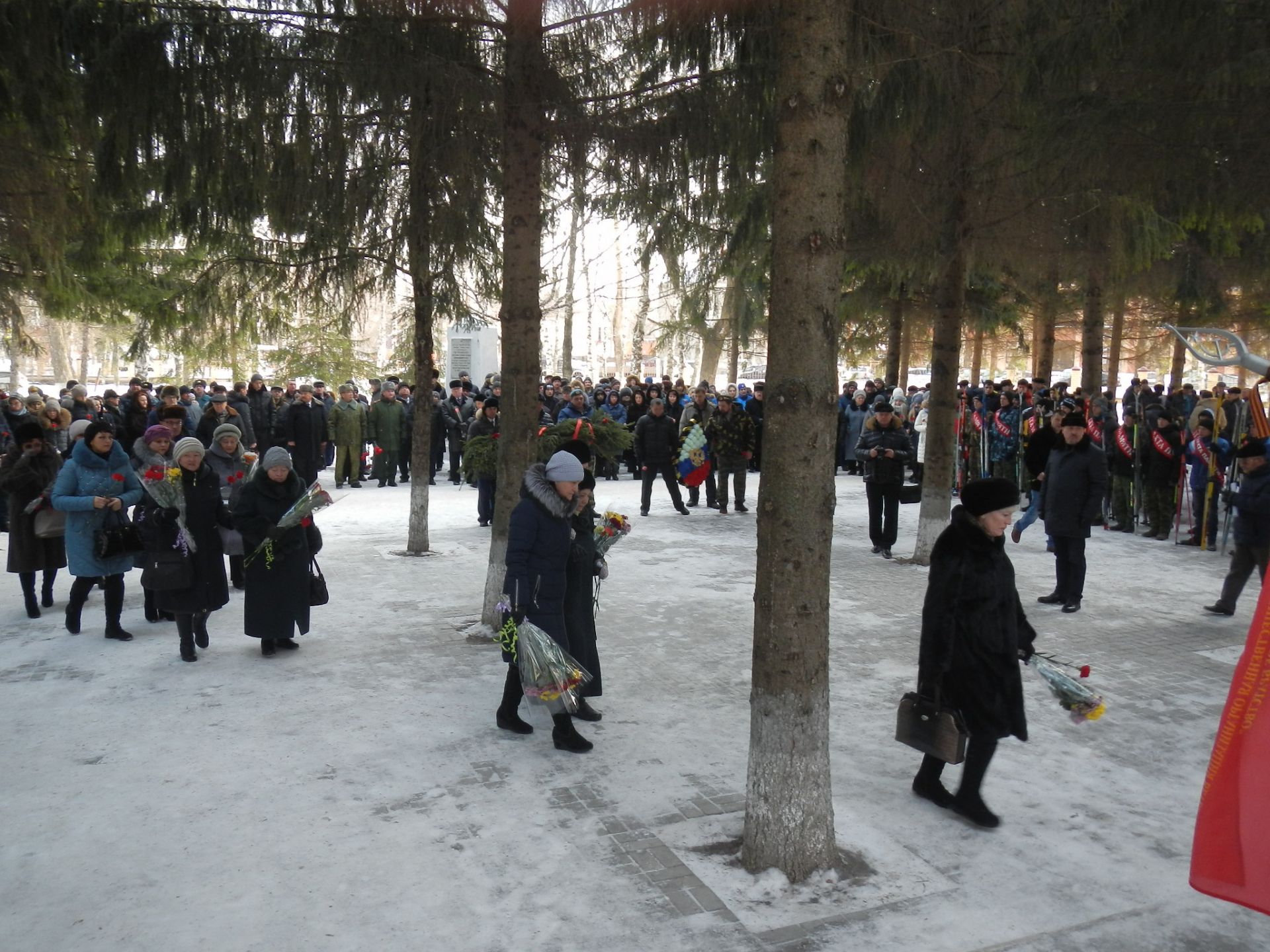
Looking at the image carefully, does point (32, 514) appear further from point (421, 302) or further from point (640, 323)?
point (640, 323)

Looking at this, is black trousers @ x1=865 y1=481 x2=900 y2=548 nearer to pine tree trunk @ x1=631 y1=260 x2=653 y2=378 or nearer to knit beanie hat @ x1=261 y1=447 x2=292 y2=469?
knit beanie hat @ x1=261 y1=447 x2=292 y2=469

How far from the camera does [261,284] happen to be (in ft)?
36.1

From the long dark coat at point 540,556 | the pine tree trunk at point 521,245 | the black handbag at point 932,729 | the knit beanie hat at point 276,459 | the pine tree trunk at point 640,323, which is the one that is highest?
the pine tree trunk at point 640,323

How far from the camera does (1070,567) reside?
31.7 feet

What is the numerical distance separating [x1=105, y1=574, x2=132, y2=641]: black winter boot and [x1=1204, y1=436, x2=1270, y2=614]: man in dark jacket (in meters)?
9.46

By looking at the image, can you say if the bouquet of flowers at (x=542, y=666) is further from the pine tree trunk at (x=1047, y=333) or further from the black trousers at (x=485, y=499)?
the pine tree trunk at (x=1047, y=333)

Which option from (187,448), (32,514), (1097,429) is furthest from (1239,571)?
(32,514)

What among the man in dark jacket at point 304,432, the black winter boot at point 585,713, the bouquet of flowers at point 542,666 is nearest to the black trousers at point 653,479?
the man in dark jacket at point 304,432

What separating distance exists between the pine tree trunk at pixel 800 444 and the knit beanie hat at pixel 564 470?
67.4 inches

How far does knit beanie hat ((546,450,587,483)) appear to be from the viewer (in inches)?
237

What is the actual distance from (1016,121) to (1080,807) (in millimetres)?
7457

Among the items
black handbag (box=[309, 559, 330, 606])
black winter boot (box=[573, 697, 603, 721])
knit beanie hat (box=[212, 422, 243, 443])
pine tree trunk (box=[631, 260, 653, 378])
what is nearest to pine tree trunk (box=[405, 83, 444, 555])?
knit beanie hat (box=[212, 422, 243, 443])

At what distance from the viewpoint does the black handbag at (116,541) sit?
8.34 metres

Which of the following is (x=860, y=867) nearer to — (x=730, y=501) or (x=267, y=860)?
(x=267, y=860)
